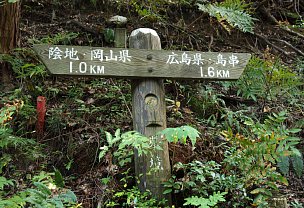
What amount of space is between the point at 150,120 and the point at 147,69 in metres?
0.49

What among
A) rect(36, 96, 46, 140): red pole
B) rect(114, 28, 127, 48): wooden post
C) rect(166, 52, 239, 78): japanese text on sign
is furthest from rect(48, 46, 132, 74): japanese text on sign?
rect(114, 28, 127, 48): wooden post

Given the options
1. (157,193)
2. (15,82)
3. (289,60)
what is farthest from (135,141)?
(289,60)

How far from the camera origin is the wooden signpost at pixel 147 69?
329 centimetres

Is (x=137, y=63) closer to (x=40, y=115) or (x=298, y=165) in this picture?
(x=40, y=115)

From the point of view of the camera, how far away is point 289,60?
671cm

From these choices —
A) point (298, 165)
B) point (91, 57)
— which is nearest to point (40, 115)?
point (91, 57)

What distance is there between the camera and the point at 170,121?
4.39 metres

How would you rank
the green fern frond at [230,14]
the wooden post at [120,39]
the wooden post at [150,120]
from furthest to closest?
1. the green fern frond at [230,14]
2. the wooden post at [120,39]
3. the wooden post at [150,120]

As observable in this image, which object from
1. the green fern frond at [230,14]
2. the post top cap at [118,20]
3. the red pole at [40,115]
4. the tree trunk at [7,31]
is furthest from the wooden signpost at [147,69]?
the post top cap at [118,20]

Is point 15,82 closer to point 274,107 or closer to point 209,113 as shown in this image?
point 209,113

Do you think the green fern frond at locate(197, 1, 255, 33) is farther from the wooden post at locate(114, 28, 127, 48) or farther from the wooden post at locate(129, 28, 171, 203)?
the wooden post at locate(129, 28, 171, 203)

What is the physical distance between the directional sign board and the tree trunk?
1948 mm

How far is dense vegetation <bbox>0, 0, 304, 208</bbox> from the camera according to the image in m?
3.10

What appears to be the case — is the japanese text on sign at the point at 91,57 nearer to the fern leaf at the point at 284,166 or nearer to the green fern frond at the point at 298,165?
the fern leaf at the point at 284,166
